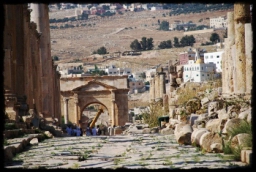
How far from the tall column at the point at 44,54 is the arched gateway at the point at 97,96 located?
92.9ft

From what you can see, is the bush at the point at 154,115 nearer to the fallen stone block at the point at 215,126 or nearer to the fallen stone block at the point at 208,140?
the fallen stone block at the point at 215,126

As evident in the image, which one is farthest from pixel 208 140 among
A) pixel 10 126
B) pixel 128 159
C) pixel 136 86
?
pixel 136 86

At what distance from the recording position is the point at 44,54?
39.2 meters

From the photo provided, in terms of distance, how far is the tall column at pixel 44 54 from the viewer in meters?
36.5

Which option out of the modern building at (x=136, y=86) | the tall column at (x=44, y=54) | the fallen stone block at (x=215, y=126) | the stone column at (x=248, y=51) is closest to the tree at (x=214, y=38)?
the modern building at (x=136, y=86)

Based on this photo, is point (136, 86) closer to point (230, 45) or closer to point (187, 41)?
point (187, 41)

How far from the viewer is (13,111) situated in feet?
75.0

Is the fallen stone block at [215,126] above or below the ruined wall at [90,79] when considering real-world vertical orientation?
below

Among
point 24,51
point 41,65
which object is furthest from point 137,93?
point 24,51

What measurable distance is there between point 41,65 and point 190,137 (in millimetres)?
21934

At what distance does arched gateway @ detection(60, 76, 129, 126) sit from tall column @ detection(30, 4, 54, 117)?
2831cm

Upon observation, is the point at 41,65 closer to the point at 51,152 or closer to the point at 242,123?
the point at 51,152

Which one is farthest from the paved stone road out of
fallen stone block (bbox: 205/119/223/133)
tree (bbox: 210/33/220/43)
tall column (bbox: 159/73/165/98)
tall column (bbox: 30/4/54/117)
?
tree (bbox: 210/33/220/43)

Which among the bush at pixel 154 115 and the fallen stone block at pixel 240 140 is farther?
the bush at pixel 154 115
